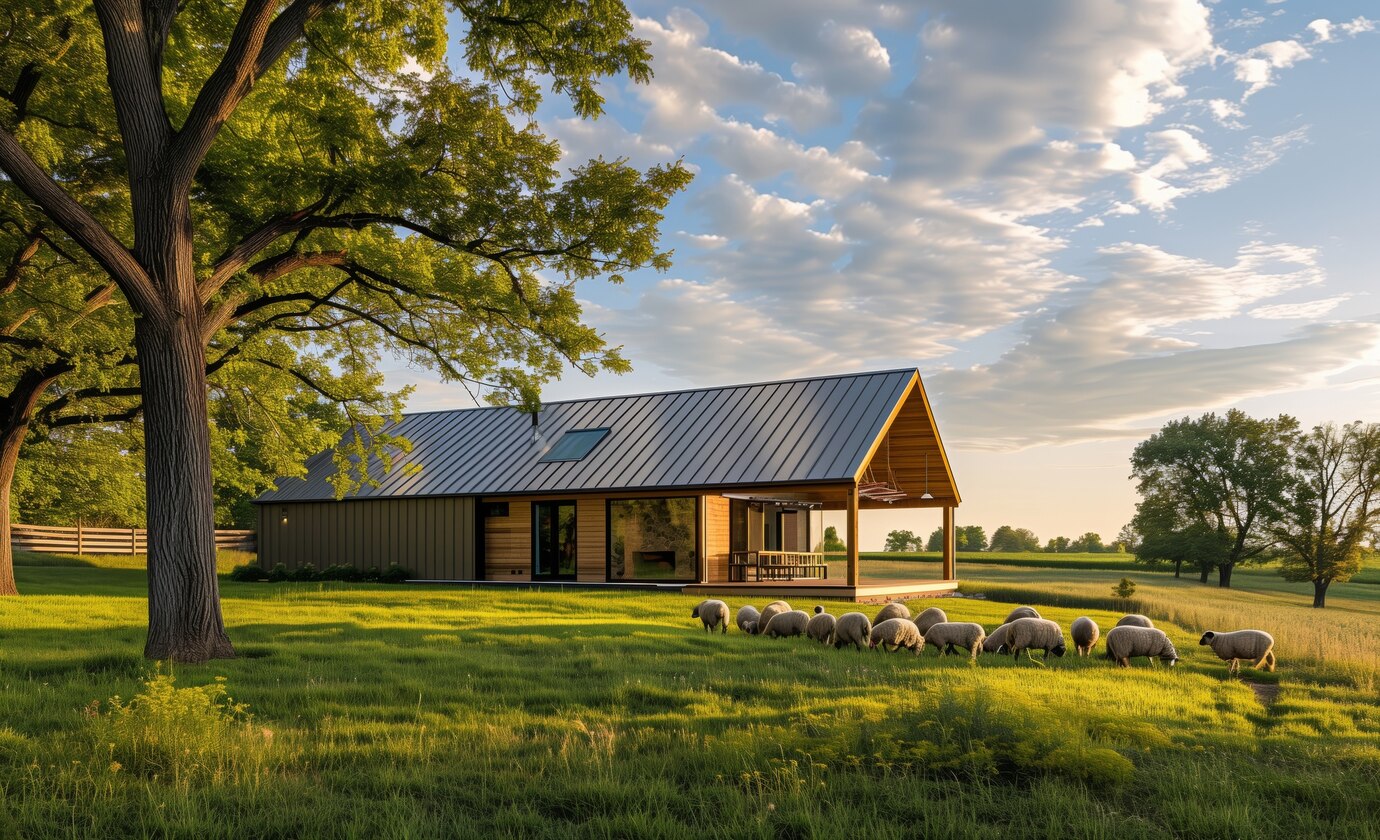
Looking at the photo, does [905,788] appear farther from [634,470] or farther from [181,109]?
[634,470]

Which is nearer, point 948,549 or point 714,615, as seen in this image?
point 714,615

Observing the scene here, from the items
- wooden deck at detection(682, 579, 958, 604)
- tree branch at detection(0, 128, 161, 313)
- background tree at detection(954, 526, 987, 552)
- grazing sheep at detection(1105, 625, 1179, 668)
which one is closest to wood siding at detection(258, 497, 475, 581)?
wooden deck at detection(682, 579, 958, 604)

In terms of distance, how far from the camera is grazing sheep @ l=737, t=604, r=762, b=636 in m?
15.4

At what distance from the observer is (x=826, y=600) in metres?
22.7

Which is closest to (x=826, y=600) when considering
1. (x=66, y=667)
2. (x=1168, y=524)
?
(x=66, y=667)

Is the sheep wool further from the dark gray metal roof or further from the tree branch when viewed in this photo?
the tree branch

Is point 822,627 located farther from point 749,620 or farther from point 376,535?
point 376,535

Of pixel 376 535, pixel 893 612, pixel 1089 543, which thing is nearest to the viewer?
pixel 893 612

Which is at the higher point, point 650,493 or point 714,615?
point 650,493

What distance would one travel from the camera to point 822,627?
14.3 meters

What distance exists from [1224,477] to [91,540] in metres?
60.7

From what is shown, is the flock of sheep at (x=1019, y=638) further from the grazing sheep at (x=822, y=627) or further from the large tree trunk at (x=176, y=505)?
the large tree trunk at (x=176, y=505)

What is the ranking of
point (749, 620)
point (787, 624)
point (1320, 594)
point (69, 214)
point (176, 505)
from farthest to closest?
1. point (1320, 594)
2. point (749, 620)
3. point (787, 624)
4. point (176, 505)
5. point (69, 214)

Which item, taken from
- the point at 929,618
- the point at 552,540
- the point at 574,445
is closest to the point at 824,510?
the point at 574,445
